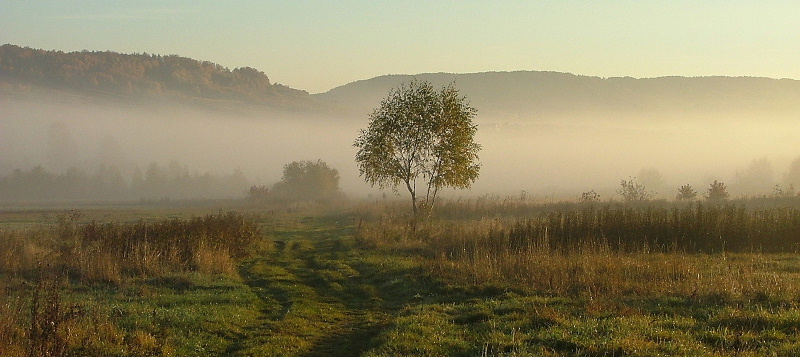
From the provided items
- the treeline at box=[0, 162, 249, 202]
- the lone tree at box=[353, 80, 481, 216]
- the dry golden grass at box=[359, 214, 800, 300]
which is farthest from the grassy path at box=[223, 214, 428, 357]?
the treeline at box=[0, 162, 249, 202]

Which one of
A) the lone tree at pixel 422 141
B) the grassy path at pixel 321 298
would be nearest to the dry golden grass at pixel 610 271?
the grassy path at pixel 321 298

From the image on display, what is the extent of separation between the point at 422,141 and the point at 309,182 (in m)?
64.1

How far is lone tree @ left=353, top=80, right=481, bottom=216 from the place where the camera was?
35469 millimetres

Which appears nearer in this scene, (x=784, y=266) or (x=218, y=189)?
(x=784, y=266)

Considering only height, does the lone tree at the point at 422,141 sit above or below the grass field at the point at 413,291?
above

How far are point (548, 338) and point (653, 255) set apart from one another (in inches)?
507

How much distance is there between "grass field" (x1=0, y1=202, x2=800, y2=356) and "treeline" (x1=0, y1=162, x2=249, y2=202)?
328ft

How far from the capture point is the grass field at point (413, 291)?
37.6 ft

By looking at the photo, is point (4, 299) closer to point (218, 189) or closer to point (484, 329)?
point (484, 329)

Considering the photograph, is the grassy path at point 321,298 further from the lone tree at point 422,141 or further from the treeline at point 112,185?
the treeline at point 112,185

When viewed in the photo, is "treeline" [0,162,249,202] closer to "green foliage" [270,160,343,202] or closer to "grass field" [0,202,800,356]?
"green foliage" [270,160,343,202]

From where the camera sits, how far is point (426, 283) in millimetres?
19641

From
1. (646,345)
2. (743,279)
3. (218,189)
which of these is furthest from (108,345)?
(218,189)

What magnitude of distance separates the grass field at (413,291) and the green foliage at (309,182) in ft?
220
